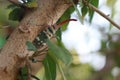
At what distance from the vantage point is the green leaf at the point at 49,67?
2.46 ft

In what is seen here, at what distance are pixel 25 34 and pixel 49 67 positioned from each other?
0.12 meters

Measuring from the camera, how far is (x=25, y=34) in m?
0.67

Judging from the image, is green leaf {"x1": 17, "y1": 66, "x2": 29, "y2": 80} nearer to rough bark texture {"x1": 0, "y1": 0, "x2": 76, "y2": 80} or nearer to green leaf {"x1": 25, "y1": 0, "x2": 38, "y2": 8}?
rough bark texture {"x1": 0, "y1": 0, "x2": 76, "y2": 80}

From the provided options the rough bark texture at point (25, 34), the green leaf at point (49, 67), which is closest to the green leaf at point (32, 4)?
the rough bark texture at point (25, 34)

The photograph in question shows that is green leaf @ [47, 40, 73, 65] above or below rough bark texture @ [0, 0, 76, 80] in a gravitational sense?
below

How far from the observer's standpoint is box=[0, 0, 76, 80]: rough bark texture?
65 centimetres

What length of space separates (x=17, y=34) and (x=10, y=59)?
0.17 feet

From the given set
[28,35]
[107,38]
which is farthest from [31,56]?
[107,38]

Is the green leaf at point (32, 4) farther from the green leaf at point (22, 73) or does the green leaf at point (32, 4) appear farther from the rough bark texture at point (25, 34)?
the green leaf at point (22, 73)

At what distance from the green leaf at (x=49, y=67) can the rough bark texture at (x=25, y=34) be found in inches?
3.3

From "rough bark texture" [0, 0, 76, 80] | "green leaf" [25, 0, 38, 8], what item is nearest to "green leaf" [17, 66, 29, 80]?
"rough bark texture" [0, 0, 76, 80]

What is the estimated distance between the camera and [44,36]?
0.69 meters

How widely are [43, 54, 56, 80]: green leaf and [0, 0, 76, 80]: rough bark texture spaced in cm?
8

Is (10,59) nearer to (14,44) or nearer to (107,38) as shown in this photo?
(14,44)
